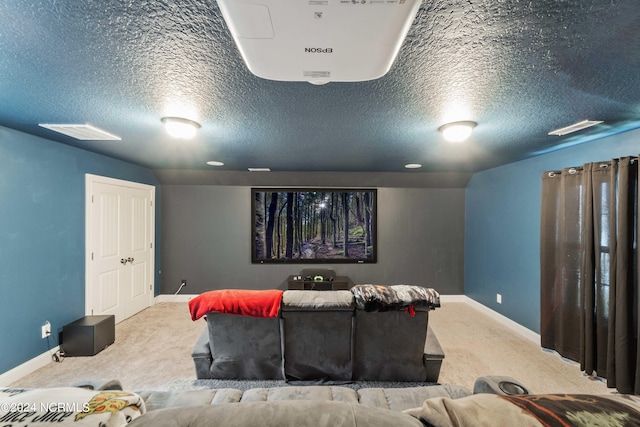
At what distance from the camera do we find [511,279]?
350cm

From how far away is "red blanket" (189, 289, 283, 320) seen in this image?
198 cm

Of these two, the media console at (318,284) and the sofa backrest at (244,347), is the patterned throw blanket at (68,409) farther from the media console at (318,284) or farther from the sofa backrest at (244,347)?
the media console at (318,284)

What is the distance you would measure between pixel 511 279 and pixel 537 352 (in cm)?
97

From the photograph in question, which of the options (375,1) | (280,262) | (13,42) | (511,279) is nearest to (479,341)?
(511,279)

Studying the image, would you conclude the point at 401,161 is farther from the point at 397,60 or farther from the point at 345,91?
the point at 397,60

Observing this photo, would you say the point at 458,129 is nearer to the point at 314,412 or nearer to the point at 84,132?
the point at 314,412

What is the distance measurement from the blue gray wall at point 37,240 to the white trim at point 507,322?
5.58 meters

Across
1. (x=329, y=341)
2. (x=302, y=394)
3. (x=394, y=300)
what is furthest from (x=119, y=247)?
(x=394, y=300)

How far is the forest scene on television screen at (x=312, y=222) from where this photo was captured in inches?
180

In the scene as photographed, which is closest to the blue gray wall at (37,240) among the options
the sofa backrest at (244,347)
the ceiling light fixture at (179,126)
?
the ceiling light fixture at (179,126)

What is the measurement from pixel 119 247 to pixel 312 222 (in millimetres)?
2981

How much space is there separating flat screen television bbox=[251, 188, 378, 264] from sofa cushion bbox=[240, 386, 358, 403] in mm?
3229

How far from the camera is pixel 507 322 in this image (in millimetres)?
3504

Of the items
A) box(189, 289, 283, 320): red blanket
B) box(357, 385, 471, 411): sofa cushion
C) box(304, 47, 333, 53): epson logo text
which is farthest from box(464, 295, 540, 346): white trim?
box(304, 47, 333, 53): epson logo text
